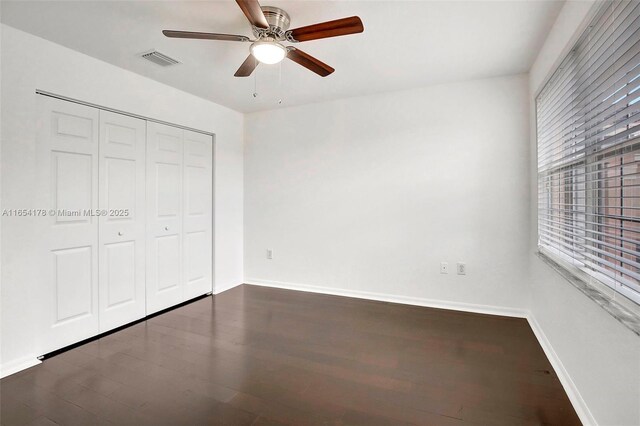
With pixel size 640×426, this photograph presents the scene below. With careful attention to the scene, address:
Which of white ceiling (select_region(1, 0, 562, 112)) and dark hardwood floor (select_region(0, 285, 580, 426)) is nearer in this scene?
dark hardwood floor (select_region(0, 285, 580, 426))

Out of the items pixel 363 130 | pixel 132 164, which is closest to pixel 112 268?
pixel 132 164

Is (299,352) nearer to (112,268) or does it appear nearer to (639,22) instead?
(112,268)

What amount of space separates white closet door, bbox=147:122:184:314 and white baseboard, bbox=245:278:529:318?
126 cm

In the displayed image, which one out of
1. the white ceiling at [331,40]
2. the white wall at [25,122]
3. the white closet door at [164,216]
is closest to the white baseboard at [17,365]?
the white wall at [25,122]

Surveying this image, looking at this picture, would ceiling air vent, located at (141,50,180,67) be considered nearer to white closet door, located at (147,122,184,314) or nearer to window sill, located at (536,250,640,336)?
white closet door, located at (147,122,184,314)

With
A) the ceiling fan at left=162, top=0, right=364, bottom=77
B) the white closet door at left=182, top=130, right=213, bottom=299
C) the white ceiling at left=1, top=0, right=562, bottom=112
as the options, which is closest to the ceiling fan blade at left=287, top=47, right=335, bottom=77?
the ceiling fan at left=162, top=0, right=364, bottom=77

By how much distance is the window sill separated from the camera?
119 centimetres

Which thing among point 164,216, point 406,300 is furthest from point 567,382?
point 164,216

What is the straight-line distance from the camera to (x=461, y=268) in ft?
10.8

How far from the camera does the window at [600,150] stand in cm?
130

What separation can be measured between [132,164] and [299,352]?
2.41 meters

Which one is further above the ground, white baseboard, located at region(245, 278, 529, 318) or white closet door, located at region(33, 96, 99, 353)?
white closet door, located at region(33, 96, 99, 353)

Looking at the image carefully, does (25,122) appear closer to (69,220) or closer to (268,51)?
(69,220)

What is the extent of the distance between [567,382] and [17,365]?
3761 millimetres
